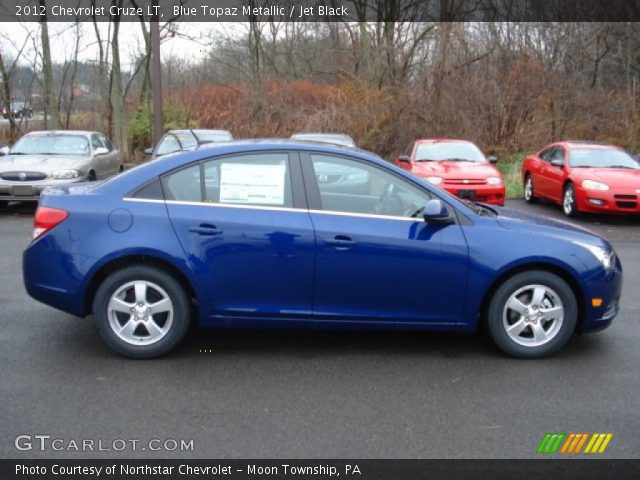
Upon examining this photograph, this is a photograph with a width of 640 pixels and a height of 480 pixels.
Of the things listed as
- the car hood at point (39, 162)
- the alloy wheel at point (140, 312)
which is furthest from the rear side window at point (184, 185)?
the car hood at point (39, 162)

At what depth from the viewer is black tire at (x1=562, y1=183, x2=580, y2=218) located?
12.1 meters

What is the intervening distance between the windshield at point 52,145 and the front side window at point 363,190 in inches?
382

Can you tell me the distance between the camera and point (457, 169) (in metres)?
12.4

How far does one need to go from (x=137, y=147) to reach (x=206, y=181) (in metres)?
20.3

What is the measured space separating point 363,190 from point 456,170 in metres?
7.87

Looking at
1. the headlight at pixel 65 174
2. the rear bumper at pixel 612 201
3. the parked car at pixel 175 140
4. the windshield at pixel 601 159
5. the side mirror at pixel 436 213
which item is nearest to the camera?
the side mirror at pixel 436 213

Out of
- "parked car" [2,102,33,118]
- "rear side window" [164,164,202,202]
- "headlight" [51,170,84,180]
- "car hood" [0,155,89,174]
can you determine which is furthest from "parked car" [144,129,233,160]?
"parked car" [2,102,33,118]

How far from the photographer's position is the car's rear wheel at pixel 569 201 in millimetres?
12125

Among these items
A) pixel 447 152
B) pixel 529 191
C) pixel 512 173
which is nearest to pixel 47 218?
pixel 447 152

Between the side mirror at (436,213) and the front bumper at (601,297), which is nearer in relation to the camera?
the side mirror at (436,213)

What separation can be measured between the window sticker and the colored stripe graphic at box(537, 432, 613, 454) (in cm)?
229

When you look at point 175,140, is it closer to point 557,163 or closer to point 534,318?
point 557,163

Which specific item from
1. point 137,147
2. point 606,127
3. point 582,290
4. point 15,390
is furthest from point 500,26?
point 15,390
